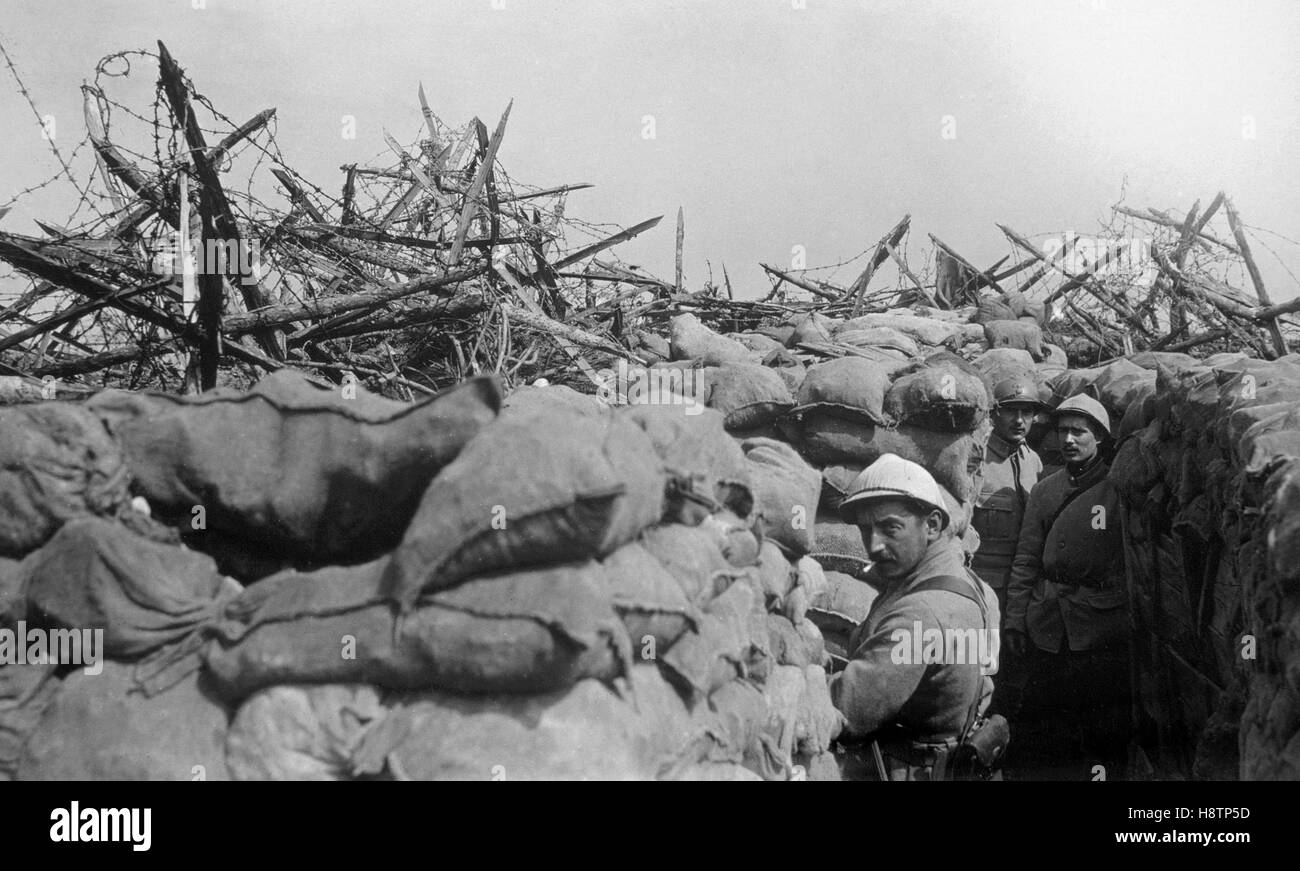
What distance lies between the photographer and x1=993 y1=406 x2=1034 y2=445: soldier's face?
309 inches

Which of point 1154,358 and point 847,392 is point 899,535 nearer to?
point 847,392

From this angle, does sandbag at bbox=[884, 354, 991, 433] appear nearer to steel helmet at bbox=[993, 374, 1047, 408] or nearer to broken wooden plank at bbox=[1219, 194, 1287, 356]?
steel helmet at bbox=[993, 374, 1047, 408]

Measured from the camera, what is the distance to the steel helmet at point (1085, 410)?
746 centimetres

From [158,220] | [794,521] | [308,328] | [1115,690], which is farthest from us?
[1115,690]

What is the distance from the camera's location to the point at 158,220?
5043 mm

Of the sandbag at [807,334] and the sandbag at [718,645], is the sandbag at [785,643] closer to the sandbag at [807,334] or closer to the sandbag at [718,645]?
the sandbag at [718,645]

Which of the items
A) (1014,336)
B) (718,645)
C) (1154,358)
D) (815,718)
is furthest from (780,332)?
→ (718,645)

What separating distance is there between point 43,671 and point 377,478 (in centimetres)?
79

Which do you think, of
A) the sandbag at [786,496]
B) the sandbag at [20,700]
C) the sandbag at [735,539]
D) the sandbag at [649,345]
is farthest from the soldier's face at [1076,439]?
the sandbag at [20,700]

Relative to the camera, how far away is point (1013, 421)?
7.86m

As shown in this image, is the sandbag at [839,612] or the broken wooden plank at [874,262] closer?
the sandbag at [839,612]

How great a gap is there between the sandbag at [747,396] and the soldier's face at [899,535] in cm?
118
